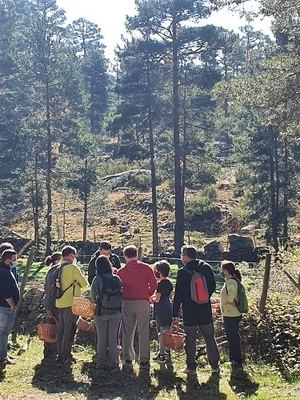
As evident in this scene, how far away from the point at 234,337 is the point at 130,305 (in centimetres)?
173

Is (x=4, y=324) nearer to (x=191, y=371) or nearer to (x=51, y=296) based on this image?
(x=51, y=296)

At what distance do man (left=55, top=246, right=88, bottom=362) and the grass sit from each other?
0.33 m

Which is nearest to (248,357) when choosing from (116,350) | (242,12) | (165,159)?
Answer: (116,350)

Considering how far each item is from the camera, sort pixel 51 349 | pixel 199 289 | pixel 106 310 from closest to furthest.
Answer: pixel 199 289 < pixel 106 310 < pixel 51 349

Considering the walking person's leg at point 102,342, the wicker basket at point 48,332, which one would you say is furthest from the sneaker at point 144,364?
the wicker basket at point 48,332

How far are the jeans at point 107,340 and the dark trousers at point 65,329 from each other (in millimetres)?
777

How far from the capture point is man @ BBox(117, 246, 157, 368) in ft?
27.5

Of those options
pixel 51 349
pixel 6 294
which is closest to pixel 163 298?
pixel 51 349

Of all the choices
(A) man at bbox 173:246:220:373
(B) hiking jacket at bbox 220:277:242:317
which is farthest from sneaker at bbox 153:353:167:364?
(B) hiking jacket at bbox 220:277:242:317

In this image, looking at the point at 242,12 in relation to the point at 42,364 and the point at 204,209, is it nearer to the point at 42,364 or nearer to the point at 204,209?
the point at 42,364

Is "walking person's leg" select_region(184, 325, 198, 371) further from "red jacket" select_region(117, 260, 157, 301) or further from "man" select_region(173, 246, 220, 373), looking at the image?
"red jacket" select_region(117, 260, 157, 301)

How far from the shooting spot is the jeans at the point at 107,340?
833cm

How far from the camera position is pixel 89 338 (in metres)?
10.7

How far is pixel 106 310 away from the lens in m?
8.17
